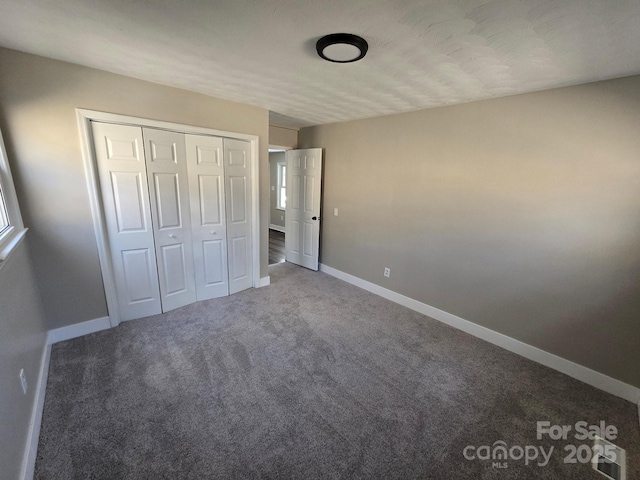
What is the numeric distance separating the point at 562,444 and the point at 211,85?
3.90m

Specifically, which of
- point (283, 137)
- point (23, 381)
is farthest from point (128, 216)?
point (283, 137)

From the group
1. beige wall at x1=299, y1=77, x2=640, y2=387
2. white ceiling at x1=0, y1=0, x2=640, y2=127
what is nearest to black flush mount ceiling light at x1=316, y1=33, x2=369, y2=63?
white ceiling at x1=0, y1=0, x2=640, y2=127

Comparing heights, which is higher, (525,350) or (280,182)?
(280,182)

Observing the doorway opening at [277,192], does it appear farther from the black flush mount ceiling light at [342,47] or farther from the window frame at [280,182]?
the black flush mount ceiling light at [342,47]

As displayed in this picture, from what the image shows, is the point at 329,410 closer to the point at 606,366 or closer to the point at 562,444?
the point at 562,444

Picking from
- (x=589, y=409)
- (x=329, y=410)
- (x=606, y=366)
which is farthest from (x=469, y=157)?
(x=329, y=410)

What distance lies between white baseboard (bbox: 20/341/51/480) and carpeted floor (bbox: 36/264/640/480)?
0.13 feet

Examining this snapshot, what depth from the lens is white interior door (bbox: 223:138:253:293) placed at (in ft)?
10.4

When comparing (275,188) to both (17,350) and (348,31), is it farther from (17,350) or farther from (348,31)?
(17,350)

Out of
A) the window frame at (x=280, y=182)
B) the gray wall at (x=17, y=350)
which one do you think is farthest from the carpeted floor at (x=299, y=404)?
the window frame at (x=280, y=182)

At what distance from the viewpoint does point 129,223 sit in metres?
2.61

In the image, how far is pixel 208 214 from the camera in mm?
3115

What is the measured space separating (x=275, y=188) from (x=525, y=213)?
6.12 m

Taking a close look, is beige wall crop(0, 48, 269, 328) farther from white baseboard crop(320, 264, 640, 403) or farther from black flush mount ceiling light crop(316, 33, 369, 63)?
white baseboard crop(320, 264, 640, 403)
